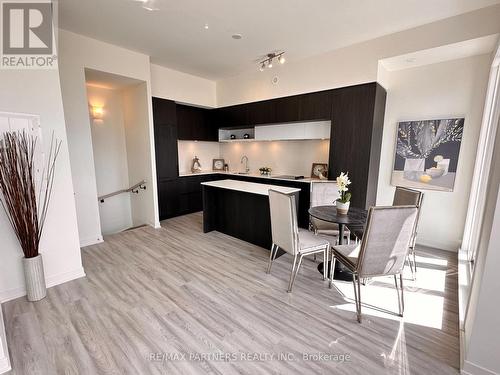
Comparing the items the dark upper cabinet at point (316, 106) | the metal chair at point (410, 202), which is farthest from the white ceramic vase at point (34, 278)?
the dark upper cabinet at point (316, 106)

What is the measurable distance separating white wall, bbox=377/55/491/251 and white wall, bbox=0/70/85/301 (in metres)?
4.45

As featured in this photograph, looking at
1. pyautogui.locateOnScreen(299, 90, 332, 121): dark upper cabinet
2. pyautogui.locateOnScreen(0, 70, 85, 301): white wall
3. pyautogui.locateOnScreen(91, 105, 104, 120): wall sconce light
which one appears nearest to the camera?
pyautogui.locateOnScreen(0, 70, 85, 301): white wall

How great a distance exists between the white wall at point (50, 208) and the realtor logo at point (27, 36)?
10 cm

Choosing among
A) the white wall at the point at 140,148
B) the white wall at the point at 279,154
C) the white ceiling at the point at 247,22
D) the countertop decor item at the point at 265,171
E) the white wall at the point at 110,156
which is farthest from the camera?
the countertop decor item at the point at 265,171

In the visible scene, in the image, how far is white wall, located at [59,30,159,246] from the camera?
319cm

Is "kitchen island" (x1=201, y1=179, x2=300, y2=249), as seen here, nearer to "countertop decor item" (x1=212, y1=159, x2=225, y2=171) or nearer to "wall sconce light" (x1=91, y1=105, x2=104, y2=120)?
"countertop decor item" (x1=212, y1=159, x2=225, y2=171)

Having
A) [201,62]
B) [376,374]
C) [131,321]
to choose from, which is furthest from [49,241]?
[201,62]

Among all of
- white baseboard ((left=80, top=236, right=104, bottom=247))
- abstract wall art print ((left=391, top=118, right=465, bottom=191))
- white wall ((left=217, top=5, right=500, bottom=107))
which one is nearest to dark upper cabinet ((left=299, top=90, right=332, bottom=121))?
white wall ((left=217, top=5, right=500, bottom=107))

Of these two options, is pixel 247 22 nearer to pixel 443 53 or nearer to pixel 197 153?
pixel 443 53

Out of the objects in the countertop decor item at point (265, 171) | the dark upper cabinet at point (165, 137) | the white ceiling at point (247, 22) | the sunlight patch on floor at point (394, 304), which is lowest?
the sunlight patch on floor at point (394, 304)

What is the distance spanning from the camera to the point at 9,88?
2160 mm

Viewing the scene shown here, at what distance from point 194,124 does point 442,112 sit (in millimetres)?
4581

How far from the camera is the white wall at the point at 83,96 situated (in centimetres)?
319

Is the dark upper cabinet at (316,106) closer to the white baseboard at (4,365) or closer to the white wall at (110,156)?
the white wall at (110,156)
